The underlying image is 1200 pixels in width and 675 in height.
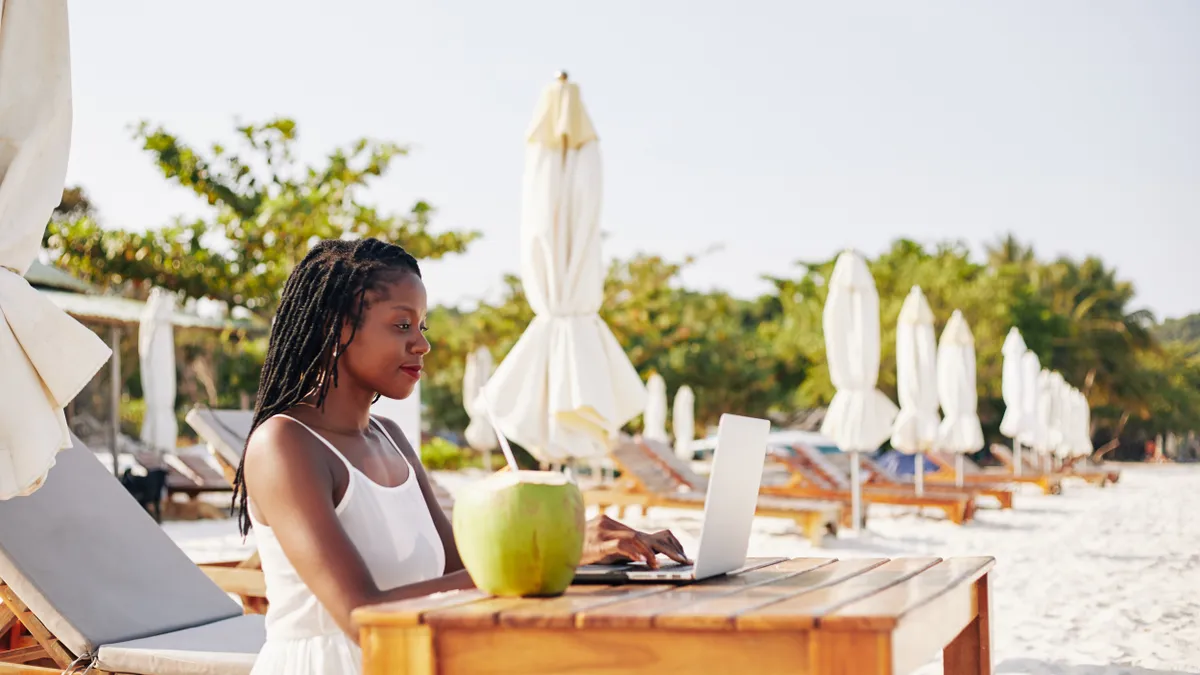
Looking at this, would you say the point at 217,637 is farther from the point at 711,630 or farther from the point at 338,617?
the point at 711,630

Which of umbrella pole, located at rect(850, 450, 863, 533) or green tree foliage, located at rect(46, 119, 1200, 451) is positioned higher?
green tree foliage, located at rect(46, 119, 1200, 451)

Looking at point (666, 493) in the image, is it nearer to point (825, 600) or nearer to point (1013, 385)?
point (825, 600)

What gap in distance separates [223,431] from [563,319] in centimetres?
202

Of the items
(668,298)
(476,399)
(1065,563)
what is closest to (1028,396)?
(476,399)

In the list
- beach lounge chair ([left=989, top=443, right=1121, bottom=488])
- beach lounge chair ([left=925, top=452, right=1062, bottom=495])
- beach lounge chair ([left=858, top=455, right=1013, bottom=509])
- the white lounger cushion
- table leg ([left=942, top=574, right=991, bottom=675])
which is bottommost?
beach lounge chair ([left=989, top=443, right=1121, bottom=488])

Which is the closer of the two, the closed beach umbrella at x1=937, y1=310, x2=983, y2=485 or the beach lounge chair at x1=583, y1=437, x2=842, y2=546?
the beach lounge chair at x1=583, y1=437, x2=842, y2=546

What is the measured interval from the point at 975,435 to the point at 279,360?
47.0ft

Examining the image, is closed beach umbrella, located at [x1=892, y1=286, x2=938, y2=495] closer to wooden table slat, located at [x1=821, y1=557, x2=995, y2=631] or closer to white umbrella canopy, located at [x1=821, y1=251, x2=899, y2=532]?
white umbrella canopy, located at [x1=821, y1=251, x2=899, y2=532]

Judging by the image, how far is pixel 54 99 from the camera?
2734 mm

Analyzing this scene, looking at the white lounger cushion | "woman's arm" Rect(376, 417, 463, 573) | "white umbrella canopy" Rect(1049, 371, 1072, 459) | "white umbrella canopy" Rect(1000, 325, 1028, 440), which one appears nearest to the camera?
"woman's arm" Rect(376, 417, 463, 573)

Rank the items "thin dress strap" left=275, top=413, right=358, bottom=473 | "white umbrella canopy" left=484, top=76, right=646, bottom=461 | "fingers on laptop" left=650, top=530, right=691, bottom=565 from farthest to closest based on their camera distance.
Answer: "white umbrella canopy" left=484, top=76, right=646, bottom=461 → "fingers on laptop" left=650, top=530, right=691, bottom=565 → "thin dress strap" left=275, top=413, right=358, bottom=473

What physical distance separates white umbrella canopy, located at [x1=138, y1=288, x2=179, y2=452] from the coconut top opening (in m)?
12.6

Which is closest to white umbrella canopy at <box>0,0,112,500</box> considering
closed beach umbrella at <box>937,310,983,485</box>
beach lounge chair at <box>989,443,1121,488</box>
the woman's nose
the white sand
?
the woman's nose

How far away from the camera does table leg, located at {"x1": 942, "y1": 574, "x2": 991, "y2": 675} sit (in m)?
2.25
